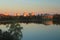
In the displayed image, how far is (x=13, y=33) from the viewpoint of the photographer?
108 inches

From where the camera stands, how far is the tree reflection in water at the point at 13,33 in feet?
8.31

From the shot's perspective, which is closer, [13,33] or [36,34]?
[13,33]

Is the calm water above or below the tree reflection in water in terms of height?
below

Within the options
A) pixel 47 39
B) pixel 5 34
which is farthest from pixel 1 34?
pixel 47 39

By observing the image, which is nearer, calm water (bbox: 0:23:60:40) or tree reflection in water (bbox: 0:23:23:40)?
tree reflection in water (bbox: 0:23:23:40)

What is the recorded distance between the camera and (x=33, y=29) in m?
6.40

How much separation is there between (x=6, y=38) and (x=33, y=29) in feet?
12.9

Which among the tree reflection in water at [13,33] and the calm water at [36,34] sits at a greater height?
the tree reflection in water at [13,33]

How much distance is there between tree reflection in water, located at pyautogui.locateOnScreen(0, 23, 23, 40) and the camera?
2.53 meters

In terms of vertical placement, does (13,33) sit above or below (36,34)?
above

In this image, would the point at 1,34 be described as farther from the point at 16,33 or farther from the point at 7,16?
the point at 7,16

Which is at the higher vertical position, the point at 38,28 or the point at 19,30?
the point at 19,30

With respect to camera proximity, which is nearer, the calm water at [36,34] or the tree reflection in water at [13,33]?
the tree reflection in water at [13,33]

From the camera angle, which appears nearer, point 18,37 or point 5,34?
point 5,34
